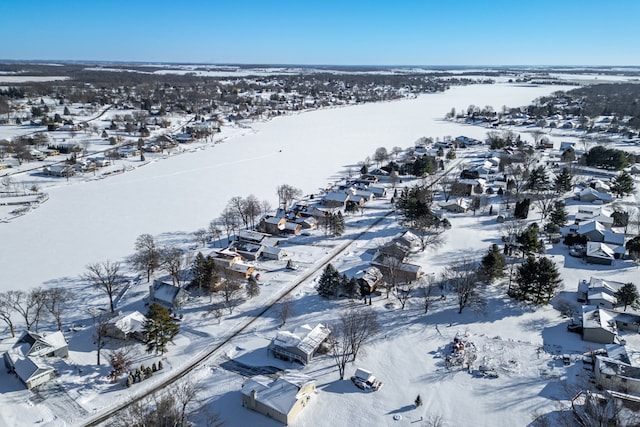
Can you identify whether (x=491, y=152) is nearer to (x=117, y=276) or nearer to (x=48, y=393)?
(x=117, y=276)

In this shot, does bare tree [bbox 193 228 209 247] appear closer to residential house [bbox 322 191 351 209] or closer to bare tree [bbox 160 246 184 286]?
bare tree [bbox 160 246 184 286]

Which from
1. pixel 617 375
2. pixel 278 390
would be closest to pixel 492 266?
pixel 617 375

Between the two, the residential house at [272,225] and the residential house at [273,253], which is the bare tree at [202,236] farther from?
the residential house at [273,253]

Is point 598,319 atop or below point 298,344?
atop

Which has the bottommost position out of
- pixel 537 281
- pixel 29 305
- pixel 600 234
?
pixel 29 305

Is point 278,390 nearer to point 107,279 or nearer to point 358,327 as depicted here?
point 358,327

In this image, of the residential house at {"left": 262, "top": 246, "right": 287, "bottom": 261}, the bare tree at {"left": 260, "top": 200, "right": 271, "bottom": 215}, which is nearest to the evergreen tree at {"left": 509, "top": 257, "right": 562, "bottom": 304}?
the residential house at {"left": 262, "top": 246, "right": 287, "bottom": 261}
